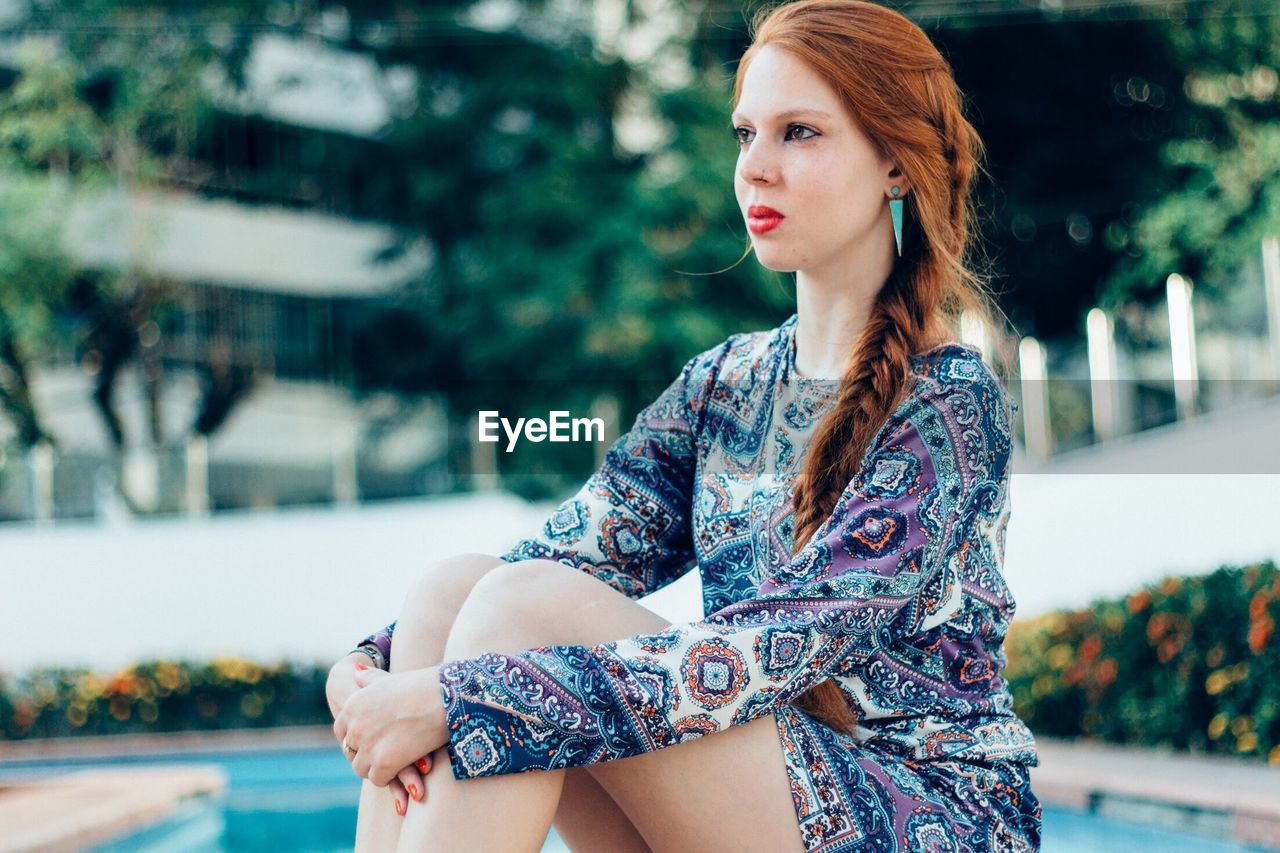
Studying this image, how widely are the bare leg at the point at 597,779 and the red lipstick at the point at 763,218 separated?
426 mm

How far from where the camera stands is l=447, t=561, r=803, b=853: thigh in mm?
1270

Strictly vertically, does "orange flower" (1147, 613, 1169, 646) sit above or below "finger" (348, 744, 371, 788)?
below

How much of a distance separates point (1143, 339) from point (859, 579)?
7511 mm

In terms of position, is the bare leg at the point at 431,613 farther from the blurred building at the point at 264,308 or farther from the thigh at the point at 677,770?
the blurred building at the point at 264,308

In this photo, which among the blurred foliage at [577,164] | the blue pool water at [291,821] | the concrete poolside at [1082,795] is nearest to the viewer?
the concrete poolside at [1082,795]

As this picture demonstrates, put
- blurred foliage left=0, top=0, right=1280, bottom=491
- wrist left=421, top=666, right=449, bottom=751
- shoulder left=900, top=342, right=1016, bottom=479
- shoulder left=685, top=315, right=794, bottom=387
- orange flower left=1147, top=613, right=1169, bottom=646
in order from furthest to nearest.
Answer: blurred foliage left=0, top=0, right=1280, bottom=491 → orange flower left=1147, top=613, right=1169, bottom=646 → shoulder left=685, top=315, right=794, bottom=387 → shoulder left=900, top=342, right=1016, bottom=479 → wrist left=421, top=666, right=449, bottom=751

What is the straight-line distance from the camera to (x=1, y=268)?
1083 centimetres

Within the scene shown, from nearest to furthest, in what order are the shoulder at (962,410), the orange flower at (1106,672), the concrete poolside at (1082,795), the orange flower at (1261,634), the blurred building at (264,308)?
the shoulder at (962,410) < the concrete poolside at (1082,795) < the orange flower at (1261,634) < the orange flower at (1106,672) < the blurred building at (264,308)

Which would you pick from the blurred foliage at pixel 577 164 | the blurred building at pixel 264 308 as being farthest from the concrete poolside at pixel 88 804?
the blurred building at pixel 264 308

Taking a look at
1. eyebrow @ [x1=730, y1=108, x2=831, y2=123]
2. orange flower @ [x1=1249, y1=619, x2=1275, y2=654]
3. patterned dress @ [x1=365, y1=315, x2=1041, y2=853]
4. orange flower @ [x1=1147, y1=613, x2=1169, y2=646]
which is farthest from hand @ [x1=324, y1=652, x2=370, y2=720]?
orange flower @ [x1=1147, y1=613, x2=1169, y2=646]

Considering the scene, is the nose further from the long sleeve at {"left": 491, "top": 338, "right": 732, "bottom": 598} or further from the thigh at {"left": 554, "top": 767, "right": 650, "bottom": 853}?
the thigh at {"left": 554, "top": 767, "right": 650, "bottom": 853}

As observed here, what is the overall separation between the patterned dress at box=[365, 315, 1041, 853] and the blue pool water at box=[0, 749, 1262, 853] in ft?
7.13

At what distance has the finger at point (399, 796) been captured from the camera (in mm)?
1238

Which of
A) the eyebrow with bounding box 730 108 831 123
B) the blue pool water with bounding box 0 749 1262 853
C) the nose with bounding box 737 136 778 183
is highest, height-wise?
the eyebrow with bounding box 730 108 831 123
